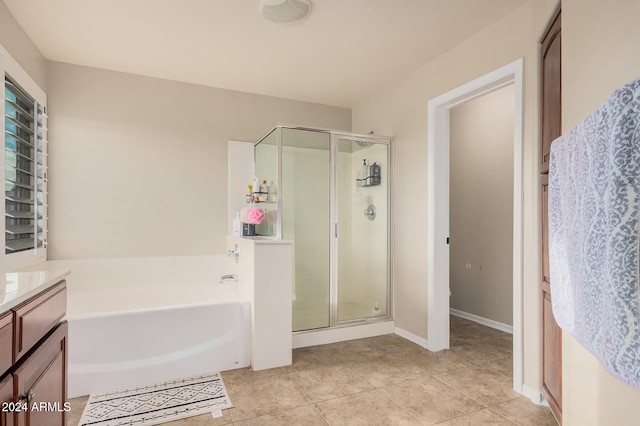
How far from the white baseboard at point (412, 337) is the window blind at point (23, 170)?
312 centimetres

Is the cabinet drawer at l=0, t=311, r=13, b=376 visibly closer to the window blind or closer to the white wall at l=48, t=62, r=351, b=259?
the window blind

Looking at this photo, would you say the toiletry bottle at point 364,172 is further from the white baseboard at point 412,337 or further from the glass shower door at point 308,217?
the white baseboard at point 412,337

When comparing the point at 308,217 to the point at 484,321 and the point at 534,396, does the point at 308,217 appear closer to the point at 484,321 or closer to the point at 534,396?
the point at 534,396

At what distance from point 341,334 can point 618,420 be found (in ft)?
7.79

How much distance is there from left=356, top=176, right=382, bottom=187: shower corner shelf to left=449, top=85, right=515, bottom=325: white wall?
1.23m

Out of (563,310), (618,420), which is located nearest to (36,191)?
(563,310)

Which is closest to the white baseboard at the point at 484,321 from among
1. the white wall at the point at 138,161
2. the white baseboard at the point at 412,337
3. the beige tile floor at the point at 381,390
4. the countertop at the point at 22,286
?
the beige tile floor at the point at 381,390

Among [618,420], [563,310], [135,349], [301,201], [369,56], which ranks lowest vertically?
[135,349]

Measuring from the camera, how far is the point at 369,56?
2.99 metres

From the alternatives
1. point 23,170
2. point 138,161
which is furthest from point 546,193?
point 23,170

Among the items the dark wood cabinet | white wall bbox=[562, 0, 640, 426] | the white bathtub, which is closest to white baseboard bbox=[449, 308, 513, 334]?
the dark wood cabinet

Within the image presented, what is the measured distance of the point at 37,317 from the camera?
48.1 inches

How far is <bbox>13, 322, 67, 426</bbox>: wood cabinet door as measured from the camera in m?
1.11

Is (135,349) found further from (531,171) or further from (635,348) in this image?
(531,171)
